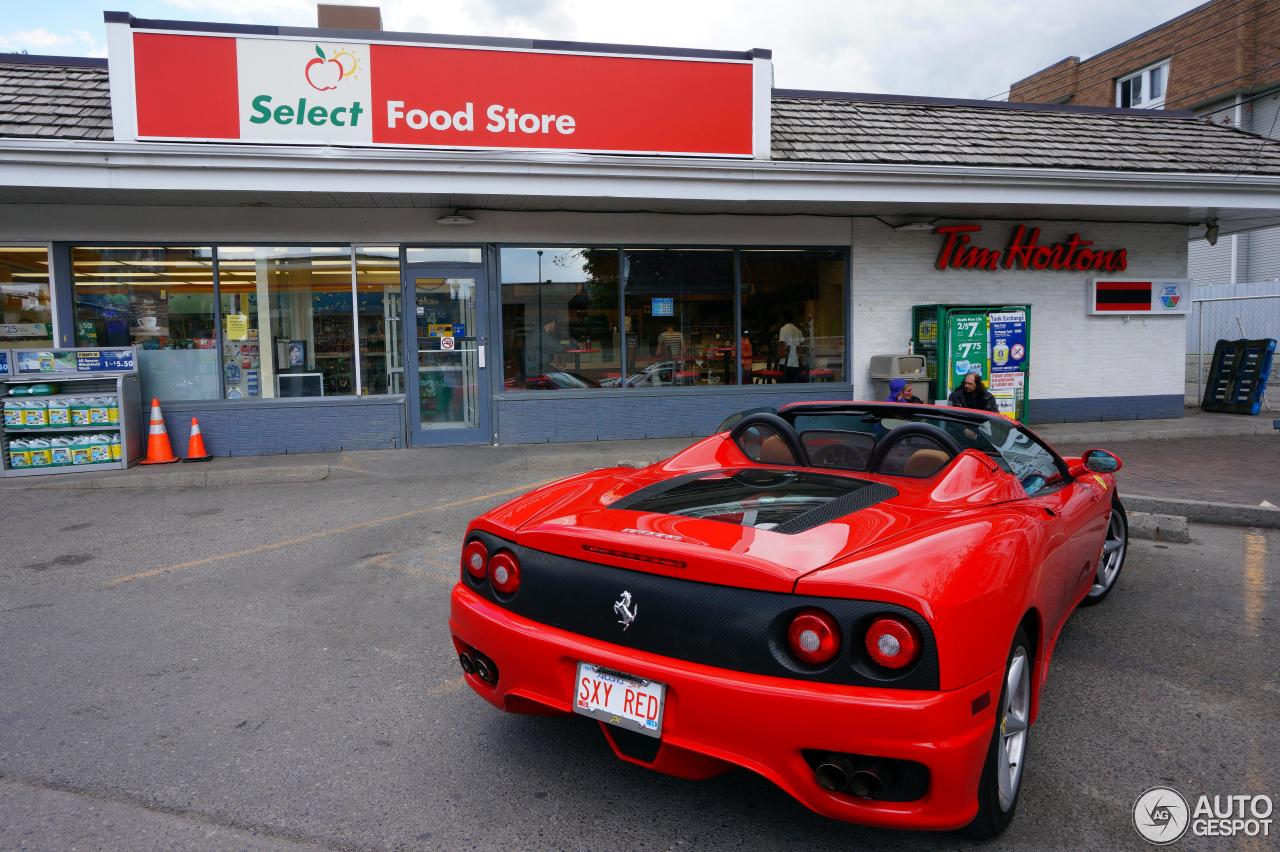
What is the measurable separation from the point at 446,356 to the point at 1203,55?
987 inches

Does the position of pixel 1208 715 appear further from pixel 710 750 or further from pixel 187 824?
pixel 187 824

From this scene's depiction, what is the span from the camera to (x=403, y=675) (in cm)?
402

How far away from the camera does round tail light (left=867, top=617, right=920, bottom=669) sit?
7.52 ft

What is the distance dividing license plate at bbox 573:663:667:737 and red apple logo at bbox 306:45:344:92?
9008 mm

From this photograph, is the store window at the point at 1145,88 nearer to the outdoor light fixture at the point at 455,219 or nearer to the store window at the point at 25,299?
the outdoor light fixture at the point at 455,219

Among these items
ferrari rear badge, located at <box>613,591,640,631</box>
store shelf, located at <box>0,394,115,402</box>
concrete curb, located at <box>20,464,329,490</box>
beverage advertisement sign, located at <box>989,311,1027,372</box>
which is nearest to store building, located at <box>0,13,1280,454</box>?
beverage advertisement sign, located at <box>989,311,1027,372</box>

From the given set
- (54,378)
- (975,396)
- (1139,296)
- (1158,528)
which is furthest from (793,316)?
(54,378)

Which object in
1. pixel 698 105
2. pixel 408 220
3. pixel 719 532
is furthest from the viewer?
pixel 408 220

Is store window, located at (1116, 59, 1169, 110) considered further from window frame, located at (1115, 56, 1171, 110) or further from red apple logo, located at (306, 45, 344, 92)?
red apple logo, located at (306, 45, 344, 92)

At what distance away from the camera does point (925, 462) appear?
350 cm

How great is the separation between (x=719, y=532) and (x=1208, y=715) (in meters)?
2.41

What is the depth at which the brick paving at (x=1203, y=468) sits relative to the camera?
8008 mm

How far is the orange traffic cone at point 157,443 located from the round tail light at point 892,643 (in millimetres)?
10352

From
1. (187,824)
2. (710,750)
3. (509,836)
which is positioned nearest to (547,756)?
(509,836)
